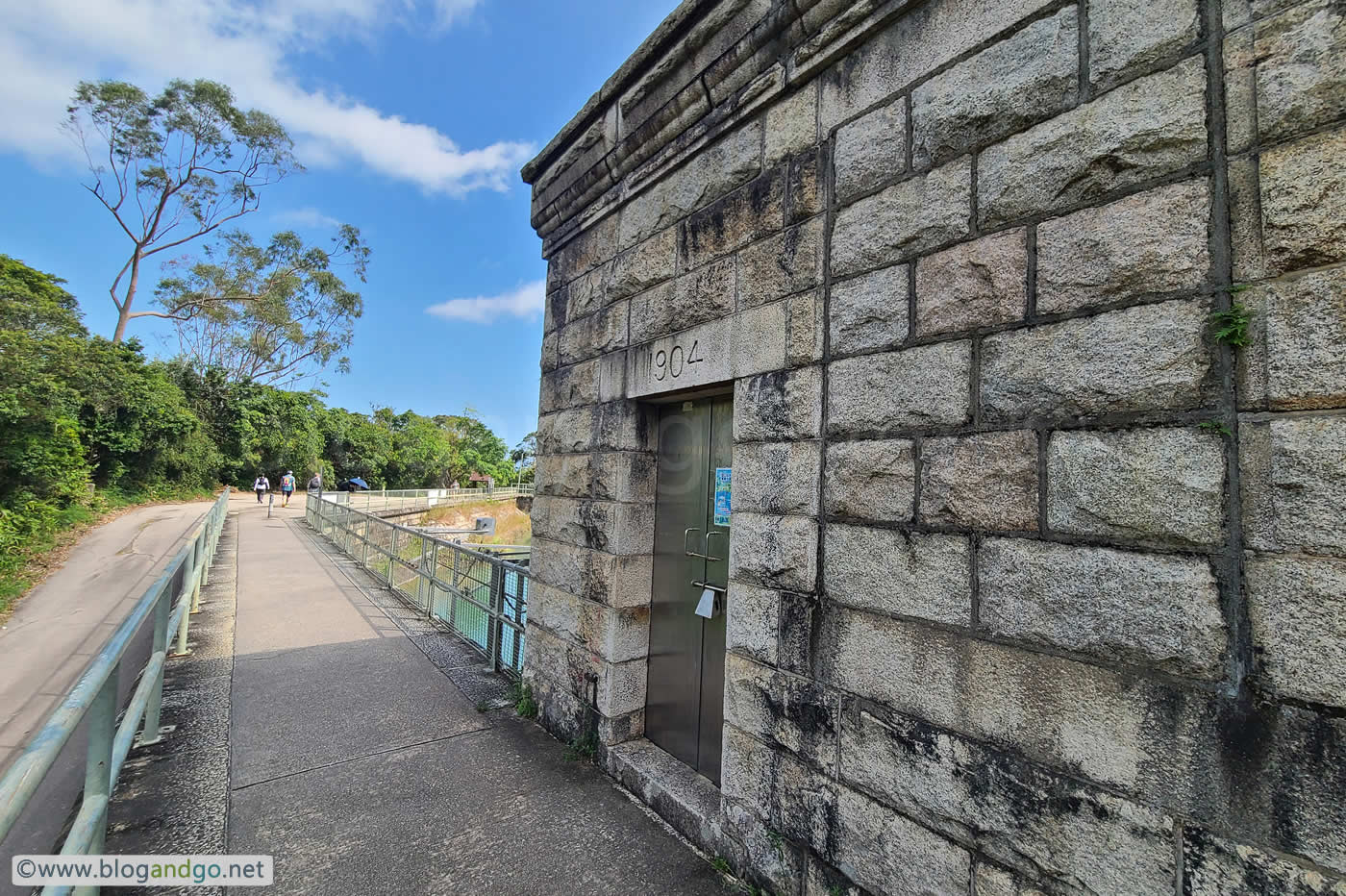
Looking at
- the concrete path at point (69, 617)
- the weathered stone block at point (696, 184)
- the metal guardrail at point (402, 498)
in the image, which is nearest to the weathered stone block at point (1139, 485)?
the weathered stone block at point (696, 184)

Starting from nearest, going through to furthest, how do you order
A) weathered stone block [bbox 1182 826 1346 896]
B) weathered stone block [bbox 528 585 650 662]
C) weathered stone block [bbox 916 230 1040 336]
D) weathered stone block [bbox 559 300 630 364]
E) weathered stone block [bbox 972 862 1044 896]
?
weathered stone block [bbox 1182 826 1346 896] → weathered stone block [bbox 972 862 1044 896] → weathered stone block [bbox 916 230 1040 336] → weathered stone block [bbox 528 585 650 662] → weathered stone block [bbox 559 300 630 364]

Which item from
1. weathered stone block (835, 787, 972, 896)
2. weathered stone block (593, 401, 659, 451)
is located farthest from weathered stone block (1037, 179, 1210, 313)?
weathered stone block (593, 401, 659, 451)

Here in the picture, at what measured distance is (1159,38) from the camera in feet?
5.03

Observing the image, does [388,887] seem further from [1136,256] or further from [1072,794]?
[1136,256]

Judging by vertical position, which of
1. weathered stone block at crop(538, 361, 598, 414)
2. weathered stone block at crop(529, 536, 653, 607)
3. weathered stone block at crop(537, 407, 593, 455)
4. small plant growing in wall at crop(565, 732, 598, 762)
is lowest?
small plant growing in wall at crop(565, 732, 598, 762)

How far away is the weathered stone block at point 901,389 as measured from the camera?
1.89 metres

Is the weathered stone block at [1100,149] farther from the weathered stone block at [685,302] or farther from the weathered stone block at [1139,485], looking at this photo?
the weathered stone block at [685,302]

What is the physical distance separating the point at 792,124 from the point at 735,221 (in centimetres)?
47

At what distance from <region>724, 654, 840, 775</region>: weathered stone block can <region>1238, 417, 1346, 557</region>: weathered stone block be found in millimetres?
1360

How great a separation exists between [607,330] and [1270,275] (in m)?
2.98

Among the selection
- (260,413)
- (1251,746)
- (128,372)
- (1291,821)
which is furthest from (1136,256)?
(260,413)

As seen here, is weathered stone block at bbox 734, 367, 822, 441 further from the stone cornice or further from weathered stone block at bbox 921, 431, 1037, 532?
the stone cornice

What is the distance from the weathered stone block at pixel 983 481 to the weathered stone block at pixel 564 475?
2299 millimetres

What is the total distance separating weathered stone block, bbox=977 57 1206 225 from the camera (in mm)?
1482
